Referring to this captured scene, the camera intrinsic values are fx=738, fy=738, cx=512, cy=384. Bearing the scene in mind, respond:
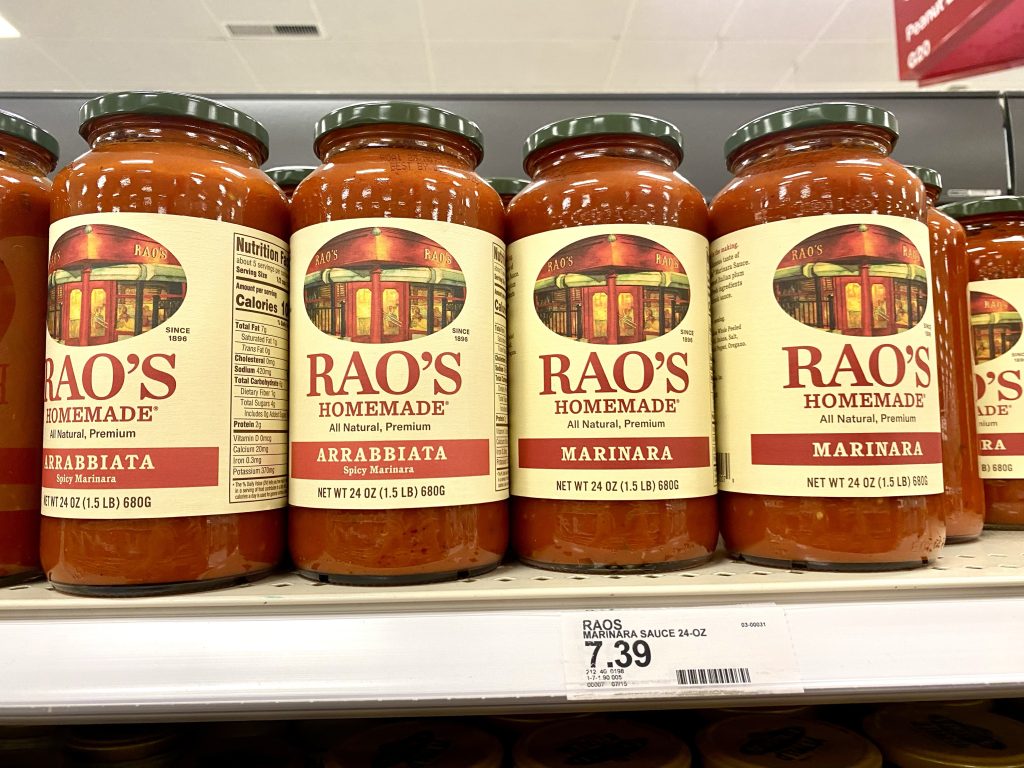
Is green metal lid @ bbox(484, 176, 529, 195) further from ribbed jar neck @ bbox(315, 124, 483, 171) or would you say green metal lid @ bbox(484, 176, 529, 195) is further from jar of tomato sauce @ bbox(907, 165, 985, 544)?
jar of tomato sauce @ bbox(907, 165, 985, 544)

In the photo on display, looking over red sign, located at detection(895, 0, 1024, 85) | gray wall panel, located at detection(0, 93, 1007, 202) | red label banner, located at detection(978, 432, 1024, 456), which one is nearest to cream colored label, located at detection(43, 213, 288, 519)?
gray wall panel, located at detection(0, 93, 1007, 202)

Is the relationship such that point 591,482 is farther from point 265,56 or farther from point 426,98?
point 265,56

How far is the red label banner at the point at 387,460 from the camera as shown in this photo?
2.20 feet

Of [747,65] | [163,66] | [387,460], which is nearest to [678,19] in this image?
[747,65]

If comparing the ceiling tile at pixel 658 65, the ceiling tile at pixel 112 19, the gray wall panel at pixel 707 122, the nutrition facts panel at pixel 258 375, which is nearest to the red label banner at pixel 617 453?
the nutrition facts panel at pixel 258 375

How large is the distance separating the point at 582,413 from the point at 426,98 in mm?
868

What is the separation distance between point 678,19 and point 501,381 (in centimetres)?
321

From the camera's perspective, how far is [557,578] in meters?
0.70

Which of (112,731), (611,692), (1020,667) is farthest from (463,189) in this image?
(112,731)

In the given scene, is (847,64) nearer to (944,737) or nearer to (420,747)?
(944,737)

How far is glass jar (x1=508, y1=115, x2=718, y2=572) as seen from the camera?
715 mm

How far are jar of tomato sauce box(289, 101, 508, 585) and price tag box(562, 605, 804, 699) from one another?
0.16m

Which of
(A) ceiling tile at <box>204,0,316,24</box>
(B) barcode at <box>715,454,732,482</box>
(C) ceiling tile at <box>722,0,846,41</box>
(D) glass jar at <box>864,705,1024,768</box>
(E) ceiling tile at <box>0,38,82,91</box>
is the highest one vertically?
(E) ceiling tile at <box>0,38,82,91</box>

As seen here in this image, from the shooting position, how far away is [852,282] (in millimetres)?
715
